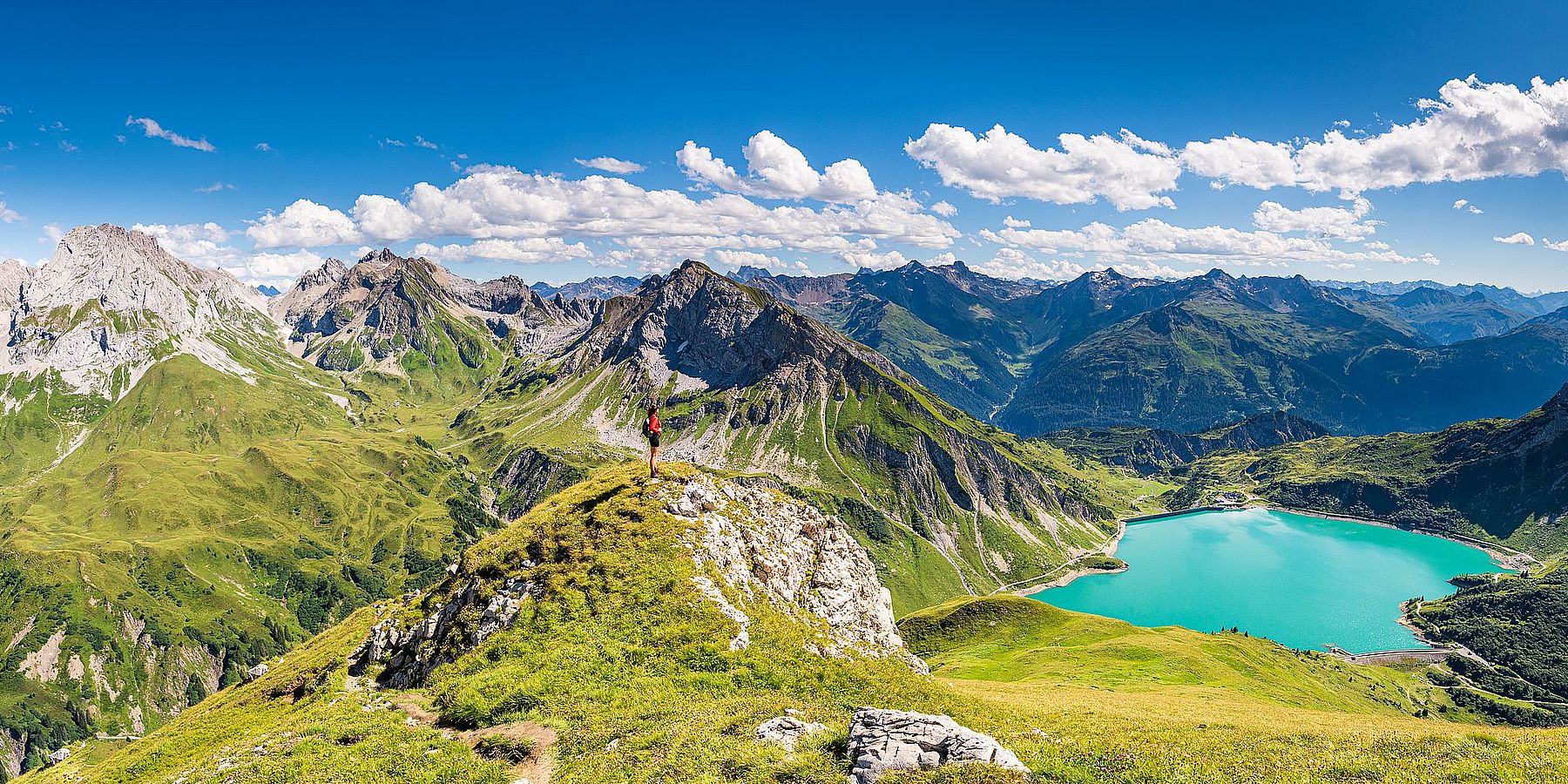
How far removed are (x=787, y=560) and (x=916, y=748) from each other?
985 inches

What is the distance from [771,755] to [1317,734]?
23.1 meters

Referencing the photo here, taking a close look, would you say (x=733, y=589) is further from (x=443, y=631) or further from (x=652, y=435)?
(x=443, y=631)

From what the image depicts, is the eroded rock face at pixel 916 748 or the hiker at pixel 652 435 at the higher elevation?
the hiker at pixel 652 435

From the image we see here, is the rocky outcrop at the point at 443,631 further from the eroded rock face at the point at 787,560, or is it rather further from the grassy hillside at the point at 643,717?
the eroded rock face at the point at 787,560

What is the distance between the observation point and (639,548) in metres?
38.4

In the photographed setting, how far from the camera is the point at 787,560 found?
144 ft

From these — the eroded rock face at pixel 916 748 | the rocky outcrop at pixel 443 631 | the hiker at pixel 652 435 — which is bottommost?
the rocky outcrop at pixel 443 631

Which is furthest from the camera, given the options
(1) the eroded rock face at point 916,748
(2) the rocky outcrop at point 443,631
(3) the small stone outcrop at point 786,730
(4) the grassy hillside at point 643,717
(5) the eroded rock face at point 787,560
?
(5) the eroded rock face at point 787,560

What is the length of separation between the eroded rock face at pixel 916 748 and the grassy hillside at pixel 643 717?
0.93 metres

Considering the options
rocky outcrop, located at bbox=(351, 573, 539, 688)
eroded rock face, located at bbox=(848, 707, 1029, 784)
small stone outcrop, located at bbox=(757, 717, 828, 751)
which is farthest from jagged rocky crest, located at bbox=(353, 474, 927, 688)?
eroded rock face, located at bbox=(848, 707, 1029, 784)

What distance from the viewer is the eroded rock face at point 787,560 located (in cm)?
3866

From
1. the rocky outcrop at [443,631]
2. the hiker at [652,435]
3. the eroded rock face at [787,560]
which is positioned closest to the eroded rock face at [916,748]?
the eroded rock face at [787,560]

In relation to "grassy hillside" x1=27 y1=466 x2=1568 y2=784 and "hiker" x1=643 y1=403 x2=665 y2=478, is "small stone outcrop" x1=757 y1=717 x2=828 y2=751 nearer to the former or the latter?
"grassy hillside" x1=27 y1=466 x2=1568 y2=784

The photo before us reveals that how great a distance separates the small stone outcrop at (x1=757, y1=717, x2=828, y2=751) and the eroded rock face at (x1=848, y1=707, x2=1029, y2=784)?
2.52 metres
